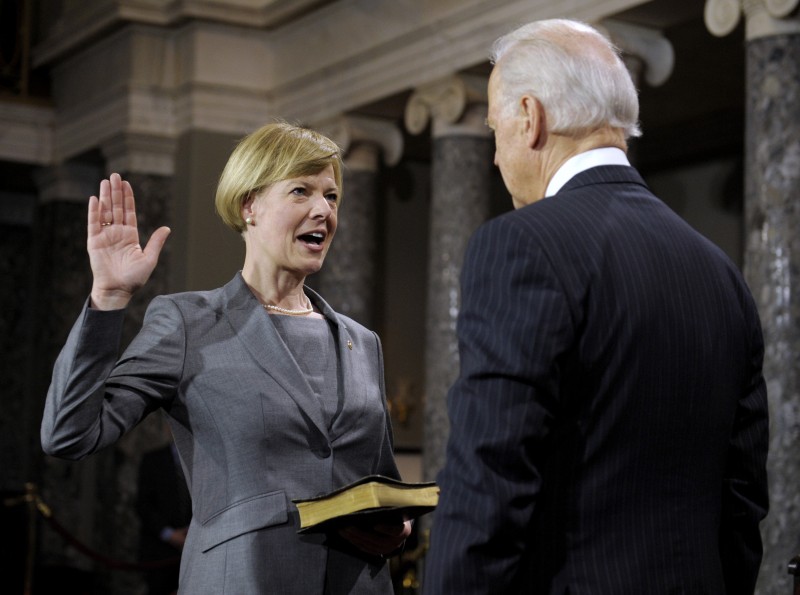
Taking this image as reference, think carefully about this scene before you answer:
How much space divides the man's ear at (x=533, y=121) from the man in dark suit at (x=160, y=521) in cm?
609

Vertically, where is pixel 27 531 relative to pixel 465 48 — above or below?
below

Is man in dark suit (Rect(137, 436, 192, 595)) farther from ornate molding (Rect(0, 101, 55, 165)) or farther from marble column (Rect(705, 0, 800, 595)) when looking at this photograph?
ornate molding (Rect(0, 101, 55, 165))

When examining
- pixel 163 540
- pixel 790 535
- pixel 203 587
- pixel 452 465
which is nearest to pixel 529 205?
pixel 452 465

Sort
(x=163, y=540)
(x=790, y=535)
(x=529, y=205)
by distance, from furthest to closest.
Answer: (x=163, y=540) < (x=790, y=535) < (x=529, y=205)

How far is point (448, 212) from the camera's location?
31.2 ft

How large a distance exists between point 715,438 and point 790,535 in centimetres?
453

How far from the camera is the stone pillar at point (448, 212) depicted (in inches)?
368

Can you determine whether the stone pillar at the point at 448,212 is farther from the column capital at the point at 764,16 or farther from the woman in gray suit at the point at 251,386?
the woman in gray suit at the point at 251,386

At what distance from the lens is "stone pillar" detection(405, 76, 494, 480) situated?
30.6ft

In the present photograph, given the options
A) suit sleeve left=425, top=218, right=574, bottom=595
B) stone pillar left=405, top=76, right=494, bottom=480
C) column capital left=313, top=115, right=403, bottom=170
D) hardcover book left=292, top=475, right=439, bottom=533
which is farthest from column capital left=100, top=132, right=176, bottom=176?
suit sleeve left=425, top=218, right=574, bottom=595

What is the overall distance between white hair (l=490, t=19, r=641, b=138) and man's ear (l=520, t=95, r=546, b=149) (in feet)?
0.03

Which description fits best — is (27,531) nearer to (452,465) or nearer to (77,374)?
(77,374)

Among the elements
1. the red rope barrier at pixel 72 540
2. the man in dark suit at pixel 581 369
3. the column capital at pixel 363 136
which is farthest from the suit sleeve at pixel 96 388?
the column capital at pixel 363 136

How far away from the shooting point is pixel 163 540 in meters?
8.52
